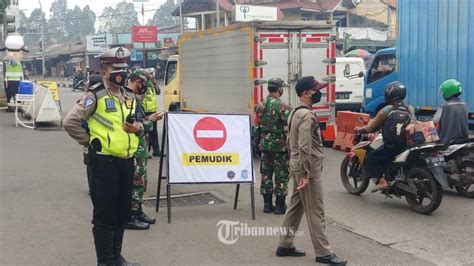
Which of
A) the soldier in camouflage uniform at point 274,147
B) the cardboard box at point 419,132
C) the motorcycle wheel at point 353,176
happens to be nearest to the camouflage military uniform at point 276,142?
the soldier in camouflage uniform at point 274,147

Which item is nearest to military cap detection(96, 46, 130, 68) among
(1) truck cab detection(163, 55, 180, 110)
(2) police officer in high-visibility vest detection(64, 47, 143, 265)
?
(2) police officer in high-visibility vest detection(64, 47, 143, 265)

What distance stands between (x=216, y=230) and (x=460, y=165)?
3674 millimetres

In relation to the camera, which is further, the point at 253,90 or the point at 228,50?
the point at 228,50

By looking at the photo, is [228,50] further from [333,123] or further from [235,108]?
[333,123]

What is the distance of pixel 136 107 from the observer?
16.3 feet

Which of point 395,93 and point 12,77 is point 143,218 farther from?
point 12,77

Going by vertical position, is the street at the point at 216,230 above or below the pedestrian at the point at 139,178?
below

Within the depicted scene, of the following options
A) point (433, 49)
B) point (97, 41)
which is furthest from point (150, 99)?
point (97, 41)

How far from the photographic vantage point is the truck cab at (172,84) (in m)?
15.3

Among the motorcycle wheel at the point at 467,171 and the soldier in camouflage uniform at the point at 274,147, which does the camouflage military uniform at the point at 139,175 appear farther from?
the motorcycle wheel at the point at 467,171

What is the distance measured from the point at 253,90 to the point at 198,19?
3907cm

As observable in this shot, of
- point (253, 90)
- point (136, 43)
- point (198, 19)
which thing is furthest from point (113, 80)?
point (136, 43)

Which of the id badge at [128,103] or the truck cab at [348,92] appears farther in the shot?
the truck cab at [348,92]

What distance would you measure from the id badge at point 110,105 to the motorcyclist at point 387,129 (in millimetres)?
3684
